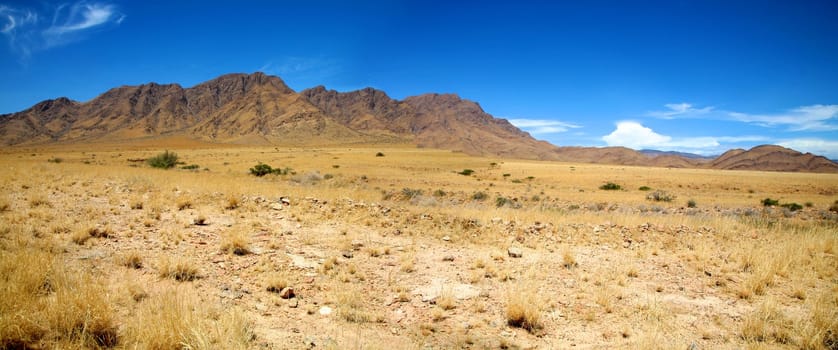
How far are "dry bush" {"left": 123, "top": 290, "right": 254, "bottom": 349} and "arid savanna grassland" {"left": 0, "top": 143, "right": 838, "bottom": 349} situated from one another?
20 mm

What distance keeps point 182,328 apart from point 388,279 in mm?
3096

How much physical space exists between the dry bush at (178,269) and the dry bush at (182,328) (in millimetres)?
1183

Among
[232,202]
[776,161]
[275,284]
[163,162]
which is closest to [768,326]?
[275,284]

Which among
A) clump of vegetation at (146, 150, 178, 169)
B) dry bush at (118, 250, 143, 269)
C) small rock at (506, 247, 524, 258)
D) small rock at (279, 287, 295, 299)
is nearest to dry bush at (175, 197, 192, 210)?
dry bush at (118, 250, 143, 269)

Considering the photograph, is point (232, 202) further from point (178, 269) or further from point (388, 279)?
point (388, 279)

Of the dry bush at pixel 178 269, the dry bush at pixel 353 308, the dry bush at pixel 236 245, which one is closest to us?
the dry bush at pixel 353 308

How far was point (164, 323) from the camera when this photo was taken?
3510 mm

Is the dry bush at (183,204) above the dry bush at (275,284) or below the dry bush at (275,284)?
above

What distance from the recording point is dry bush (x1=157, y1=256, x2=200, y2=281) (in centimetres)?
527

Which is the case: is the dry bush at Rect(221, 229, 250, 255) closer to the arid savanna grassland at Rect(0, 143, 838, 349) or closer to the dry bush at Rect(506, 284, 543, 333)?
the arid savanna grassland at Rect(0, 143, 838, 349)

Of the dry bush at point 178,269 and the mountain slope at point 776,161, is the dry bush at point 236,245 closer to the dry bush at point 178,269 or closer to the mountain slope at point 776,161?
the dry bush at point 178,269

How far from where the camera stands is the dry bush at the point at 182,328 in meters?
Answer: 3.37

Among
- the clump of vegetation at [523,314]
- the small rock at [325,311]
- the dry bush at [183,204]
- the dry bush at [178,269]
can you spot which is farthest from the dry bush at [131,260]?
the clump of vegetation at [523,314]

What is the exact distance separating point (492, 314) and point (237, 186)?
11.6 meters
